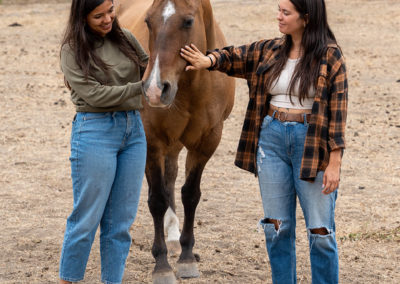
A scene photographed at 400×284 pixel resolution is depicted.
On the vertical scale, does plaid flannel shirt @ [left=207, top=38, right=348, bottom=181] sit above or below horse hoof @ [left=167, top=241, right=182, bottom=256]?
above

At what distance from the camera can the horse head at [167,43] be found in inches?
129

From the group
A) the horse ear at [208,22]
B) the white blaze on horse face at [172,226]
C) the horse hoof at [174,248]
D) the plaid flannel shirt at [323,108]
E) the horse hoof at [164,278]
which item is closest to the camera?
the plaid flannel shirt at [323,108]

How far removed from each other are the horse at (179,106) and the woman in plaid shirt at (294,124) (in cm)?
15

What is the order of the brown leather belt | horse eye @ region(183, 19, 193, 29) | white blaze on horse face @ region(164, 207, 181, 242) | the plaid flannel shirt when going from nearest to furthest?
the plaid flannel shirt < the brown leather belt < horse eye @ region(183, 19, 193, 29) < white blaze on horse face @ region(164, 207, 181, 242)

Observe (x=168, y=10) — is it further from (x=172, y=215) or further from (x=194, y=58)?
(x=172, y=215)

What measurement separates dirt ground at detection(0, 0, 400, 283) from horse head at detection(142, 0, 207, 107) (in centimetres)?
157

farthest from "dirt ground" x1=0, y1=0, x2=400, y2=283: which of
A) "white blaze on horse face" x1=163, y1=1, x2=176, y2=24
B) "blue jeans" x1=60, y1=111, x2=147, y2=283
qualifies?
"white blaze on horse face" x1=163, y1=1, x2=176, y2=24

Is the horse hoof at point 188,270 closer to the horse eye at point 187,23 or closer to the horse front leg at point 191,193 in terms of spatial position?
the horse front leg at point 191,193

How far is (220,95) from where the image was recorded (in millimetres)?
4441

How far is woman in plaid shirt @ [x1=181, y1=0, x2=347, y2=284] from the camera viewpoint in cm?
312

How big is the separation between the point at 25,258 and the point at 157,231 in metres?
0.95

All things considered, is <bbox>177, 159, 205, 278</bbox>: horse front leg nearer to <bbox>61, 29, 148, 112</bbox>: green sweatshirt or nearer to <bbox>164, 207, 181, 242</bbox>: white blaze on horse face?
<bbox>164, 207, 181, 242</bbox>: white blaze on horse face

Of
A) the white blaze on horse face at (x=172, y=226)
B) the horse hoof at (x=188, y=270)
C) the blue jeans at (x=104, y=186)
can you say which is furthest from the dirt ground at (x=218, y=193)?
the blue jeans at (x=104, y=186)

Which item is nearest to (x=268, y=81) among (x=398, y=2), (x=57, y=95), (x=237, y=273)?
(x=237, y=273)
